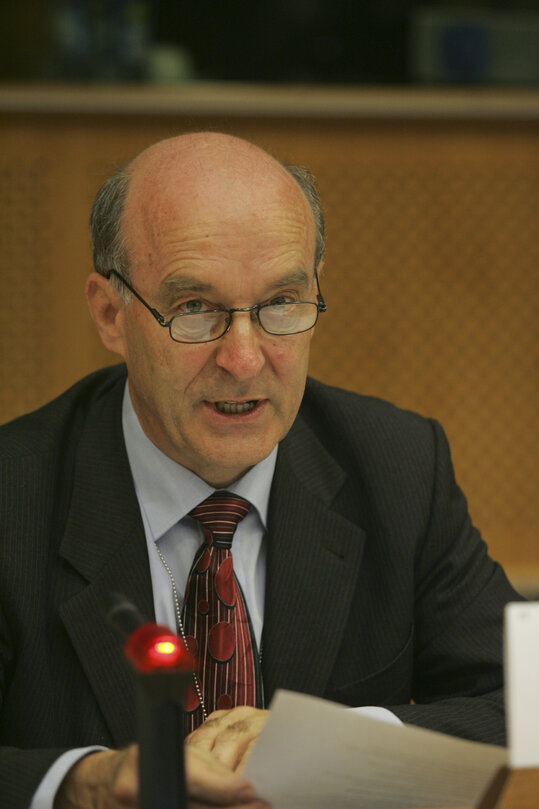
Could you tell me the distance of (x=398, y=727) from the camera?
0.98m

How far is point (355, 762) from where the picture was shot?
1.04 meters

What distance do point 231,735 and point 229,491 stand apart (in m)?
0.50

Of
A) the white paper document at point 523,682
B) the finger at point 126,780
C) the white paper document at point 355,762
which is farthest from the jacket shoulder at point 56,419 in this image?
the white paper document at point 523,682

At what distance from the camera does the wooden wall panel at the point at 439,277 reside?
3840mm

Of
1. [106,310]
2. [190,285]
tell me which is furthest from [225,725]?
[106,310]

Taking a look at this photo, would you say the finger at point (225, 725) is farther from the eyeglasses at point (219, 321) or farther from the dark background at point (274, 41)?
the dark background at point (274, 41)

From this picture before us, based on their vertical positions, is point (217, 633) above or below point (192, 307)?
below

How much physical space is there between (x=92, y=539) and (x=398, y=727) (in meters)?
0.76

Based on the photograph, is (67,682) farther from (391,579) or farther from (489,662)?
(489,662)

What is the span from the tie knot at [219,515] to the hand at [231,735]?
Result: 1.23 feet

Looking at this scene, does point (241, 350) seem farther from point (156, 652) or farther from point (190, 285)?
point (156, 652)

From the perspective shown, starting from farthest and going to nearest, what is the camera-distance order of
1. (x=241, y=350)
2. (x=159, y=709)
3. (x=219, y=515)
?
(x=219, y=515) → (x=241, y=350) → (x=159, y=709)

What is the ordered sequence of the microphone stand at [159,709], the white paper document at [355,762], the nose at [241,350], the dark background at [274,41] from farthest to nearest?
the dark background at [274,41], the nose at [241,350], the white paper document at [355,762], the microphone stand at [159,709]

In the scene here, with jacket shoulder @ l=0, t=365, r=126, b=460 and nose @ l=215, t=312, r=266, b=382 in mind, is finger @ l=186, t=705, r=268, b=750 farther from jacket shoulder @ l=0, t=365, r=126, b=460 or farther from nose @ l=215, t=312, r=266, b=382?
jacket shoulder @ l=0, t=365, r=126, b=460
